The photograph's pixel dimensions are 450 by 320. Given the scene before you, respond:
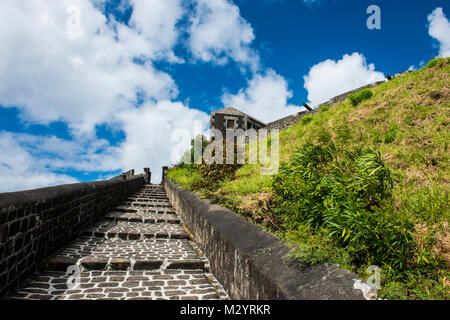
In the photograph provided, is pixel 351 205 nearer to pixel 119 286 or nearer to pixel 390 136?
pixel 119 286

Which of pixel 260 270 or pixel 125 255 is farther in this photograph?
pixel 125 255

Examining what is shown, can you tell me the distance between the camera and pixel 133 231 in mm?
5949

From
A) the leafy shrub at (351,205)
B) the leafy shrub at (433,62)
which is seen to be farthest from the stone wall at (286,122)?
the leafy shrub at (351,205)

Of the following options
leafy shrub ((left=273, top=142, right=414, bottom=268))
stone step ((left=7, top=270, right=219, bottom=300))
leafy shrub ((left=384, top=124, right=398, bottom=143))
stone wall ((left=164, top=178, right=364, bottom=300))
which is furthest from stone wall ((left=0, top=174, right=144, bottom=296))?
leafy shrub ((left=384, top=124, right=398, bottom=143))

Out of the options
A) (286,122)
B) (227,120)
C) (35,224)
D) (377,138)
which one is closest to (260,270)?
(35,224)

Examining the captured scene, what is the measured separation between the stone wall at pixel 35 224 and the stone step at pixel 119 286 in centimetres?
28

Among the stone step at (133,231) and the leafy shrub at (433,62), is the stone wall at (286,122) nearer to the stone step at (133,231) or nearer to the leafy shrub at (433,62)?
the leafy shrub at (433,62)

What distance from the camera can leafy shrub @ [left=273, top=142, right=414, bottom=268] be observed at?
2.03 meters

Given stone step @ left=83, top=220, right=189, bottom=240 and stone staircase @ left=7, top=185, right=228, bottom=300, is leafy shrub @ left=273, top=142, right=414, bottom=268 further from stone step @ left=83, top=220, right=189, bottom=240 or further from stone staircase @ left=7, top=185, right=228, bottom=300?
stone step @ left=83, top=220, right=189, bottom=240

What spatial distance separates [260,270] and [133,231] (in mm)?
4668

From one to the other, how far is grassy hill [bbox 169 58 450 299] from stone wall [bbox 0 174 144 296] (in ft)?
9.77

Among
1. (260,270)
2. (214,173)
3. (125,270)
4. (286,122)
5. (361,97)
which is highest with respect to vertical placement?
(286,122)

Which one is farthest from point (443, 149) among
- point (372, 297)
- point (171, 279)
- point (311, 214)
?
point (171, 279)
